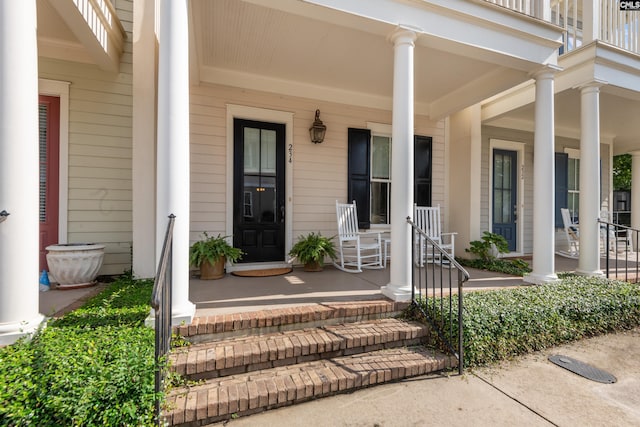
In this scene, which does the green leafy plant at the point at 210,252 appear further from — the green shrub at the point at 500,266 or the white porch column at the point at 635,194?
the white porch column at the point at 635,194

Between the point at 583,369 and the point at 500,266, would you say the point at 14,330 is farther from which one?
the point at 500,266

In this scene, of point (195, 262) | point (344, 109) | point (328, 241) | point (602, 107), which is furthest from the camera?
point (602, 107)

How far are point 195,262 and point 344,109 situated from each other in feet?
10.5

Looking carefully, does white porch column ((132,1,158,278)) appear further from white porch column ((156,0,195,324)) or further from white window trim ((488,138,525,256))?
white window trim ((488,138,525,256))

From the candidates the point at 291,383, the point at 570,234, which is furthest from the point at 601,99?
the point at 291,383

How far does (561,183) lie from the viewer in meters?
6.51

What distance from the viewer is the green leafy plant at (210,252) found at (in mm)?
3676

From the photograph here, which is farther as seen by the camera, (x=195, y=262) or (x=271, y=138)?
(x=271, y=138)

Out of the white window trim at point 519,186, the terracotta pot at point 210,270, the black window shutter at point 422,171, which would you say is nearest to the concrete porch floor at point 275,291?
the terracotta pot at point 210,270

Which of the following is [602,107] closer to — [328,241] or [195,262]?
[328,241]

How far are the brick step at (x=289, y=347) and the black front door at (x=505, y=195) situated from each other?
4.48 m

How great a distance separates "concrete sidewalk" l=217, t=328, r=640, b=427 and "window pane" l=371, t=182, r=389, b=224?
9.87 ft

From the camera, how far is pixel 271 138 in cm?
455

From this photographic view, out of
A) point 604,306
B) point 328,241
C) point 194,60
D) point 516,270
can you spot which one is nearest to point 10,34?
point 194,60
